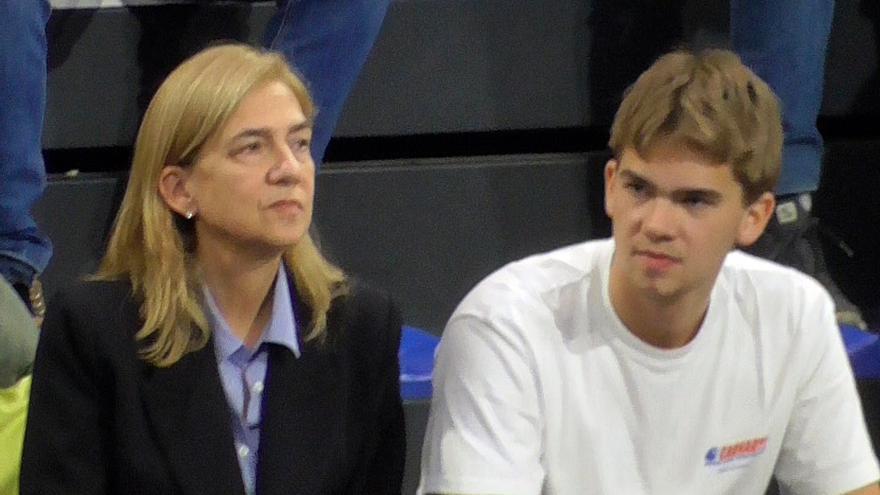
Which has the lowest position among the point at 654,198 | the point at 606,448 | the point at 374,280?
the point at 374,280

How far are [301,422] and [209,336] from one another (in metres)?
0.12

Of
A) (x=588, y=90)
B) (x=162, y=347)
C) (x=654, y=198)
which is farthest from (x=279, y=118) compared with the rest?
(x=588, y=90)

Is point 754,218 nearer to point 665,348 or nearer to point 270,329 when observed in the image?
point 665,348

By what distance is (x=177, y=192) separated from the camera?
1.37m

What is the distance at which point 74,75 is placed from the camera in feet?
6.84

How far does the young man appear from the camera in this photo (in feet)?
4.39

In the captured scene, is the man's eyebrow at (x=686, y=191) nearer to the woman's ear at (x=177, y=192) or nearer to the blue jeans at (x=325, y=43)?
the woman's ear at (x=177, y=192)

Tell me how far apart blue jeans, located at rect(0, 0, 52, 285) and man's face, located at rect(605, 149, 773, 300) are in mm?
743

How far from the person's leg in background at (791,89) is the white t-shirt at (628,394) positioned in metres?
0.44

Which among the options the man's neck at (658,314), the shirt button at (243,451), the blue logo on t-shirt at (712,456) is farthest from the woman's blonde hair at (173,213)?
the blue logo on t-shirt at (712,456)

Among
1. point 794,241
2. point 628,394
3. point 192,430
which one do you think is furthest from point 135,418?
point 794,241

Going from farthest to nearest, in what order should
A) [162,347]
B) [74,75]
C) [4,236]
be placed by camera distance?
[74,75] → [4,236] → [162,347]

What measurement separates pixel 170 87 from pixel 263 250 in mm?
175

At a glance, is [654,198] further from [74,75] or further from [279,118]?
[74,75]
